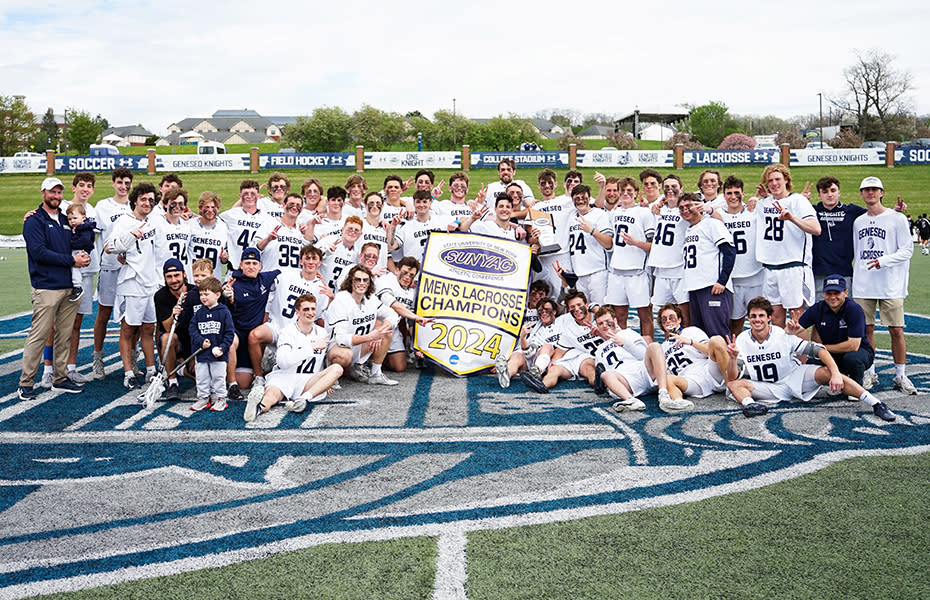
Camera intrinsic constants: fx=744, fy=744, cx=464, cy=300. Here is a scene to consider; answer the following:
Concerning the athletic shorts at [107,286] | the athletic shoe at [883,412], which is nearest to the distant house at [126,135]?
the athletic shorts at [107,286]

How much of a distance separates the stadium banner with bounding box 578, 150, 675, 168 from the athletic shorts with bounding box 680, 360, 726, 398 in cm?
3546

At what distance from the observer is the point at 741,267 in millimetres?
7883

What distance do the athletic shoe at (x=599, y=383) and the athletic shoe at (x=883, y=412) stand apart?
218 centimetres

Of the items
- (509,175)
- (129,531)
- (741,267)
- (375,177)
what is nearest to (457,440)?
(129,531)

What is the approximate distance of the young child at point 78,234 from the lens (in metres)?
7.07

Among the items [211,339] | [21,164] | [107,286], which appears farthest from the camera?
[21,164]

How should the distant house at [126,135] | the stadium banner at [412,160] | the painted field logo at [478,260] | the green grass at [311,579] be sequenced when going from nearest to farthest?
the green grass at [311,579] → the painted field logo at [478,260] → the stadium banner at [412,160] → the distant house at [126,135]

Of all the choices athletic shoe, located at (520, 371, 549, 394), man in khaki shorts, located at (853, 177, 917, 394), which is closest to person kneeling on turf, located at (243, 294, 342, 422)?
athletic shoe, located at (520, 371, 549, 394)

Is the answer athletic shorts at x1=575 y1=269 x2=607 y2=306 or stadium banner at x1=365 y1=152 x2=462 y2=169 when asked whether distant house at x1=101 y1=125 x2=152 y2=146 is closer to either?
stadium banner at x1=365 y1=152 x2=462 y2=169

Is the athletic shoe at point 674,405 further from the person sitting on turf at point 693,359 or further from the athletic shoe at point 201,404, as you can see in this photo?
the athletic shoe at point 201,404

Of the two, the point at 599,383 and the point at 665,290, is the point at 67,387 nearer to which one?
the point at 599,383

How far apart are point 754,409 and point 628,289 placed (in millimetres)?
2534

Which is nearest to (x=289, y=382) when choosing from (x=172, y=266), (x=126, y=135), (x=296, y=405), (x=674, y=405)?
(x=296, y=405)

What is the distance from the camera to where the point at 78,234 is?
7.09 m
